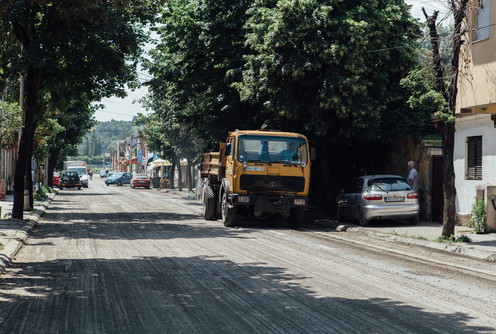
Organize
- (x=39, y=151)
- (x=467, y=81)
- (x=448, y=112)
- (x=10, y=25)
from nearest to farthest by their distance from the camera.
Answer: (x=448, y=112)
(x=467, y=81)
(x=10, y=25)
(x=39, y=151)

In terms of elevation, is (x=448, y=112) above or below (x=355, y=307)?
above

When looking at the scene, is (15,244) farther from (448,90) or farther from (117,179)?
(117,179)

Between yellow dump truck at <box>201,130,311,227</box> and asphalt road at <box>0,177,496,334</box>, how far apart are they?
4400 millimetres

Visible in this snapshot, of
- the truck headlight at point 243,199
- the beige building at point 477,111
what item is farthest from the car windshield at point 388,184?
the truck headlight at point 243,199

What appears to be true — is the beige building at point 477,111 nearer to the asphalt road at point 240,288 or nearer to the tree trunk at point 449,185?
the tree trunk at point 449,185

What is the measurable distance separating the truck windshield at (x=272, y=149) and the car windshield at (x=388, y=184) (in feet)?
7.73

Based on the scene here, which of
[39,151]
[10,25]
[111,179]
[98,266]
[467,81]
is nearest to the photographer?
[98,266]

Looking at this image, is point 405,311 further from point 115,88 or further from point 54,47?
point 115,88

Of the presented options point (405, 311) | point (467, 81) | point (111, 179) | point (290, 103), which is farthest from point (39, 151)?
point (111, 179)

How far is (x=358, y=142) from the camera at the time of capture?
25891mm

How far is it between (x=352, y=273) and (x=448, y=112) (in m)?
6.84

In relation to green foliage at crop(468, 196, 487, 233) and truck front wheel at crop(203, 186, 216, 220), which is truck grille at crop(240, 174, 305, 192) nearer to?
truck front wheel at crop(203, 186, 216, 220)

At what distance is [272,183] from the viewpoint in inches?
790

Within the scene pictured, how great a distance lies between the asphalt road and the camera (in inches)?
267
